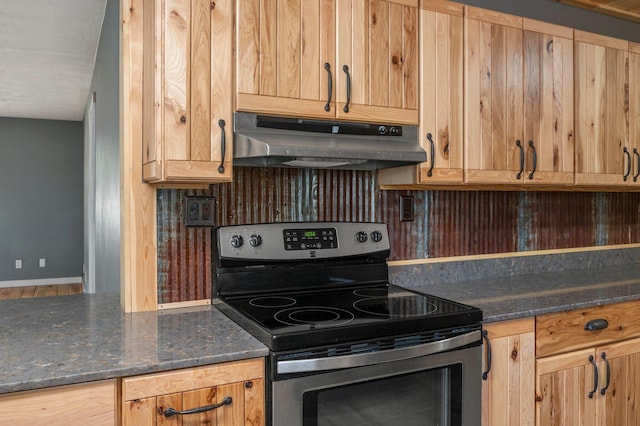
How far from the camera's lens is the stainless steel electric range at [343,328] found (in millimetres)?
1338

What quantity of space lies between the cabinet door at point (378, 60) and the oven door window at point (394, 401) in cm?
91

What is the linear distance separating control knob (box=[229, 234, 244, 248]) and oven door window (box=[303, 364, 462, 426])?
65 cm

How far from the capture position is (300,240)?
1.90 meters

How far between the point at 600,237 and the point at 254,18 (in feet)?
7.88

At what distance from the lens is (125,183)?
1.73 metres

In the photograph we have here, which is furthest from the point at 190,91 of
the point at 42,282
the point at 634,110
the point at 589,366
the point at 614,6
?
the point at 42,282

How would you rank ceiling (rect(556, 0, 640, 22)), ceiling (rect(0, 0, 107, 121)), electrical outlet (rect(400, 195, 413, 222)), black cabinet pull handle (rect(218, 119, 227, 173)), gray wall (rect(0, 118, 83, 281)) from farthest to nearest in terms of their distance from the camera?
gray wall (rect(0, 118, 83, 281)) → ceiling (rect(0, 0, 107, 121)) → ceiling (rect(556, 0, 640, 22)) → electrical outlet (rect(400, 195, 413, 222)) → black cabinet pull handle (rect(218, 119, 227, 173))

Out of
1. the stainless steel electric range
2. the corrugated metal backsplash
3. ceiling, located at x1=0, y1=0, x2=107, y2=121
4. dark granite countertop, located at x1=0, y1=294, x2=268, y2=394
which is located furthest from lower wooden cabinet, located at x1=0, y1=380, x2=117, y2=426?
ceiling, located at x1=0, y1=0, x2=107, y2=121

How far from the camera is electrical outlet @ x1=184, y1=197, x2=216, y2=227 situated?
1.80m

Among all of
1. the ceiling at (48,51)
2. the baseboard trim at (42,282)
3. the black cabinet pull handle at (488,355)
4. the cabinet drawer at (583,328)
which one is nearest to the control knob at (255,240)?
the black cabinet pull handle at (488,355)

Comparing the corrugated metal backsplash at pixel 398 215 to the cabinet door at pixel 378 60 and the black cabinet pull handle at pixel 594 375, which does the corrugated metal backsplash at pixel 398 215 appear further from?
the black cabinet pull handle at pixel 594 375

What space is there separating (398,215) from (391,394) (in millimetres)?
952

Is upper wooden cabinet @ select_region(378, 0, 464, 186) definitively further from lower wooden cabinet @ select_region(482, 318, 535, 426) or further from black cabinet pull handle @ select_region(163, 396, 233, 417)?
black cabinet pull handle @ select_region(163, 396, 233, 417)

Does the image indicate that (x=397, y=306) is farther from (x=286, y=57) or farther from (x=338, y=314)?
(x=286, y=57)
